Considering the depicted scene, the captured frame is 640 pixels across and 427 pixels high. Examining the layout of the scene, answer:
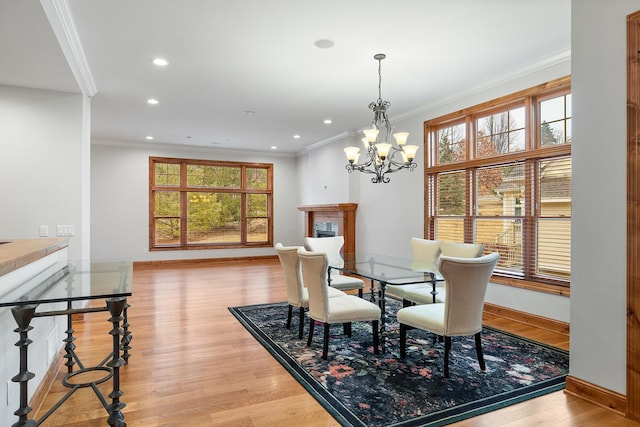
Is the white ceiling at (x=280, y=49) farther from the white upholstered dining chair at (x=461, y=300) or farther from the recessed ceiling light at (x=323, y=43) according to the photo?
the white upholstered dining chair at (x=461, y=300)

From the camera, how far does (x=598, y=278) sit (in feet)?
8.21

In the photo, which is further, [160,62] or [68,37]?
[160,62]

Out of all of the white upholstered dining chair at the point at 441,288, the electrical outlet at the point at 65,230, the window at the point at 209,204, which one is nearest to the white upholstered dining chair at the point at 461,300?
the white upholstered dining chair at the point at 441,288

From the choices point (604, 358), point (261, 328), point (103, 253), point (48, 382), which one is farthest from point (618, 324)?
point (103, 253)

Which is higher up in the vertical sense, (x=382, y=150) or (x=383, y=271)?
(x=382, y=150)

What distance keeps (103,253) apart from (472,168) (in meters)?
7.93

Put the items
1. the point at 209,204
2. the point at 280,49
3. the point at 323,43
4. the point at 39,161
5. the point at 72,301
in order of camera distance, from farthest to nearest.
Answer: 1. the point at 209,204
2. the point at 39,161
3. the point at 280,49
4. the point at 323,43
5. the point at 72,301

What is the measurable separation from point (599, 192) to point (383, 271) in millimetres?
1896

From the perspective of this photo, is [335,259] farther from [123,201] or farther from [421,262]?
[123,201]

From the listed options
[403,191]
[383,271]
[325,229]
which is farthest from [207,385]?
[325,229]

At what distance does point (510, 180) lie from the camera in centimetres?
467

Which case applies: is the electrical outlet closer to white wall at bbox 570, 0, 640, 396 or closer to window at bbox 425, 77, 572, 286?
window at bbox 425, 77, 572, 286

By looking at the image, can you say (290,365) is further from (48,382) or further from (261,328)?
(48,382)

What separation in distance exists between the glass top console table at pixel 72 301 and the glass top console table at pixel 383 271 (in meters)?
2.02
